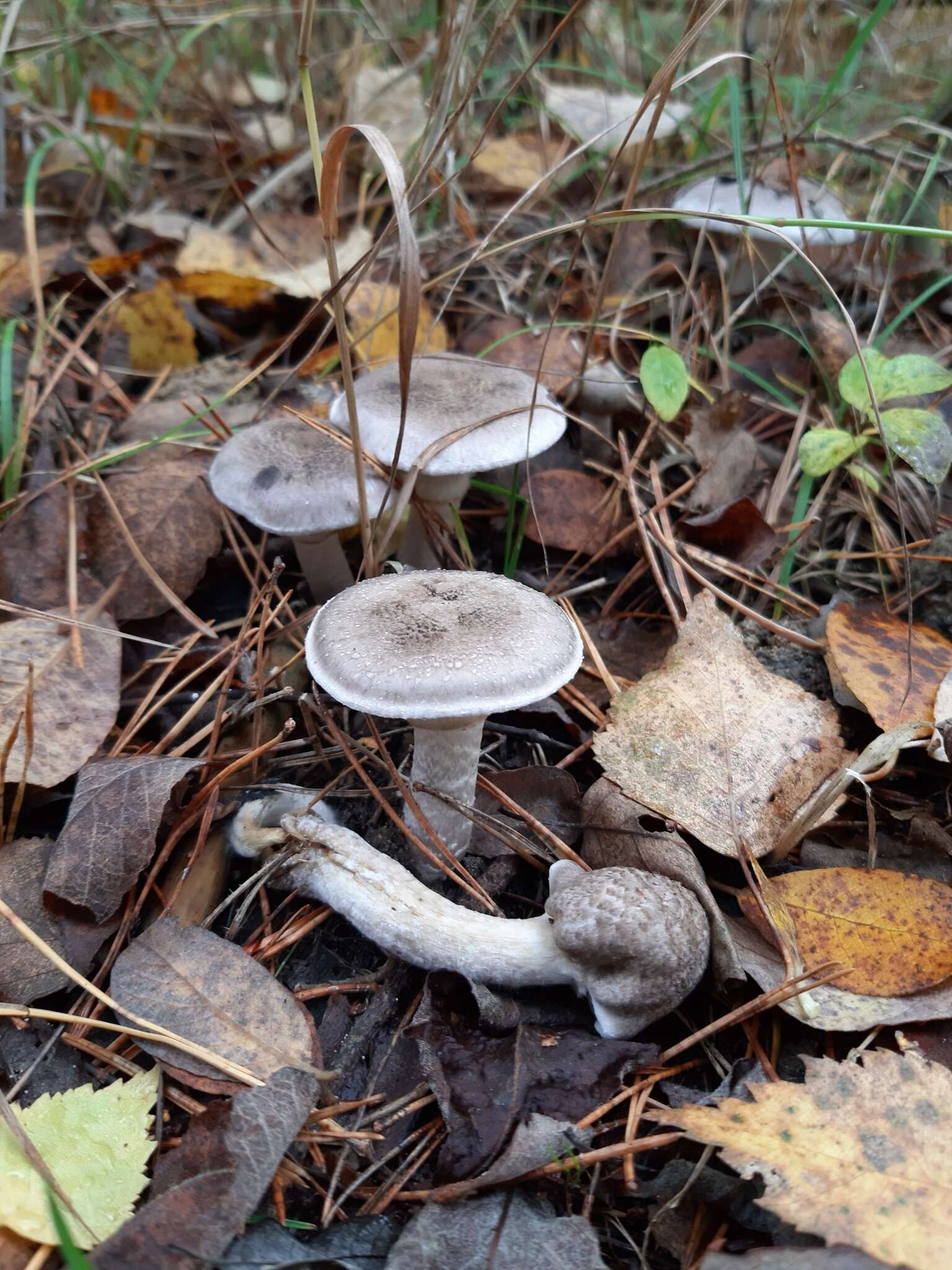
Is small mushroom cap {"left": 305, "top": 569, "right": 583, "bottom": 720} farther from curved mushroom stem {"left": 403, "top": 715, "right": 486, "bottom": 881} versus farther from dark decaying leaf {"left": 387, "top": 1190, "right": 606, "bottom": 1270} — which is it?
dark decaying leaf {"left": 387, "top": 1190, "right": 606, "bottom": 1270}

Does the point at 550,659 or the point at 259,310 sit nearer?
the point at 550,659

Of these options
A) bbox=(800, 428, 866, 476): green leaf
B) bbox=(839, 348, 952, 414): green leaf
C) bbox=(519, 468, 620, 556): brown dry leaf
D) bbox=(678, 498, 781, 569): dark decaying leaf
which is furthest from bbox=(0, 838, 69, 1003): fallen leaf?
bbox=(839, 348, 952, 414): green leaf

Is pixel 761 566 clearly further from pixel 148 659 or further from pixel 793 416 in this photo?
pixel 148 659

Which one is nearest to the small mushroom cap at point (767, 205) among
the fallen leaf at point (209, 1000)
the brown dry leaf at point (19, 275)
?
the brown dry leaf at point (19, 275)

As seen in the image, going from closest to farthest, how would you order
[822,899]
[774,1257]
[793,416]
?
1. [774,1257]
2. [822,899]
3. [793,416]

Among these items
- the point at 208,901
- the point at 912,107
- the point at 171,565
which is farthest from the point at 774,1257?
the point at 912,107

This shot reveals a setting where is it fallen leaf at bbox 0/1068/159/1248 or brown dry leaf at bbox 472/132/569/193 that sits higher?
brown dry leaf at bbox 472/132/569/193
